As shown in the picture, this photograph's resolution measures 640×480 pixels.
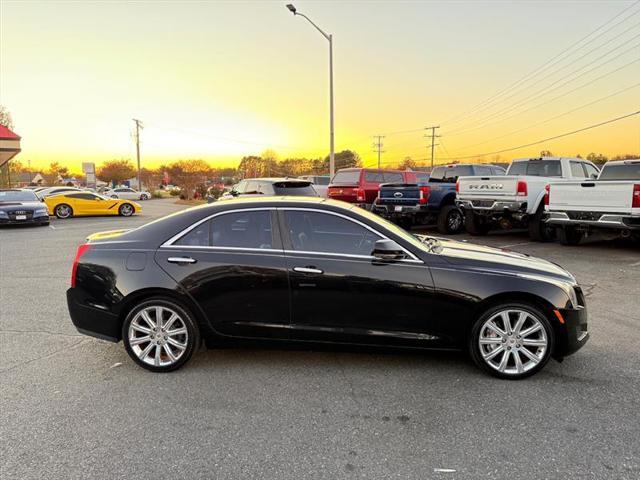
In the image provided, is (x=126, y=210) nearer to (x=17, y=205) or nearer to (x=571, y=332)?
(x=17, y=205)

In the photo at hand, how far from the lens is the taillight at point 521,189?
10633 millimetres

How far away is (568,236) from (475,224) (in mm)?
2449

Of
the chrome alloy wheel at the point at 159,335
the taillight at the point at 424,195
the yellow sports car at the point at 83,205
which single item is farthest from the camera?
the yellow sports car at the point at 83,205

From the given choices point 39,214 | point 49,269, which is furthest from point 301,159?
point 49,269

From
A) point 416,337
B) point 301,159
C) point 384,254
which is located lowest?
point 416,337

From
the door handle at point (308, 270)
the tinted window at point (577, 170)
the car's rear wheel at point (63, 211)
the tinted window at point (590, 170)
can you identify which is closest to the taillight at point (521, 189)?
the tinted window at point (577, 170)

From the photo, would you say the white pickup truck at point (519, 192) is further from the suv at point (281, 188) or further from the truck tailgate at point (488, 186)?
the suv at point (281, 188)

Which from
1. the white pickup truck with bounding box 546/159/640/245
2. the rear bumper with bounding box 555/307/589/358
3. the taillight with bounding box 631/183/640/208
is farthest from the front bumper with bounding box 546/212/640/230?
the rear bumper with bounding box 555/307/589/358

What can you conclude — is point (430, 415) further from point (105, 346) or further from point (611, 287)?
point (611, 287)

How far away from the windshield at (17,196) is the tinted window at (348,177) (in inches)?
492

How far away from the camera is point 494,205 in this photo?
441 inches

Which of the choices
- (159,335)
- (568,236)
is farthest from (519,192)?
(159,335)

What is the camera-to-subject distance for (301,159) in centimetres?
10406

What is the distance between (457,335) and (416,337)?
0.35 metres
